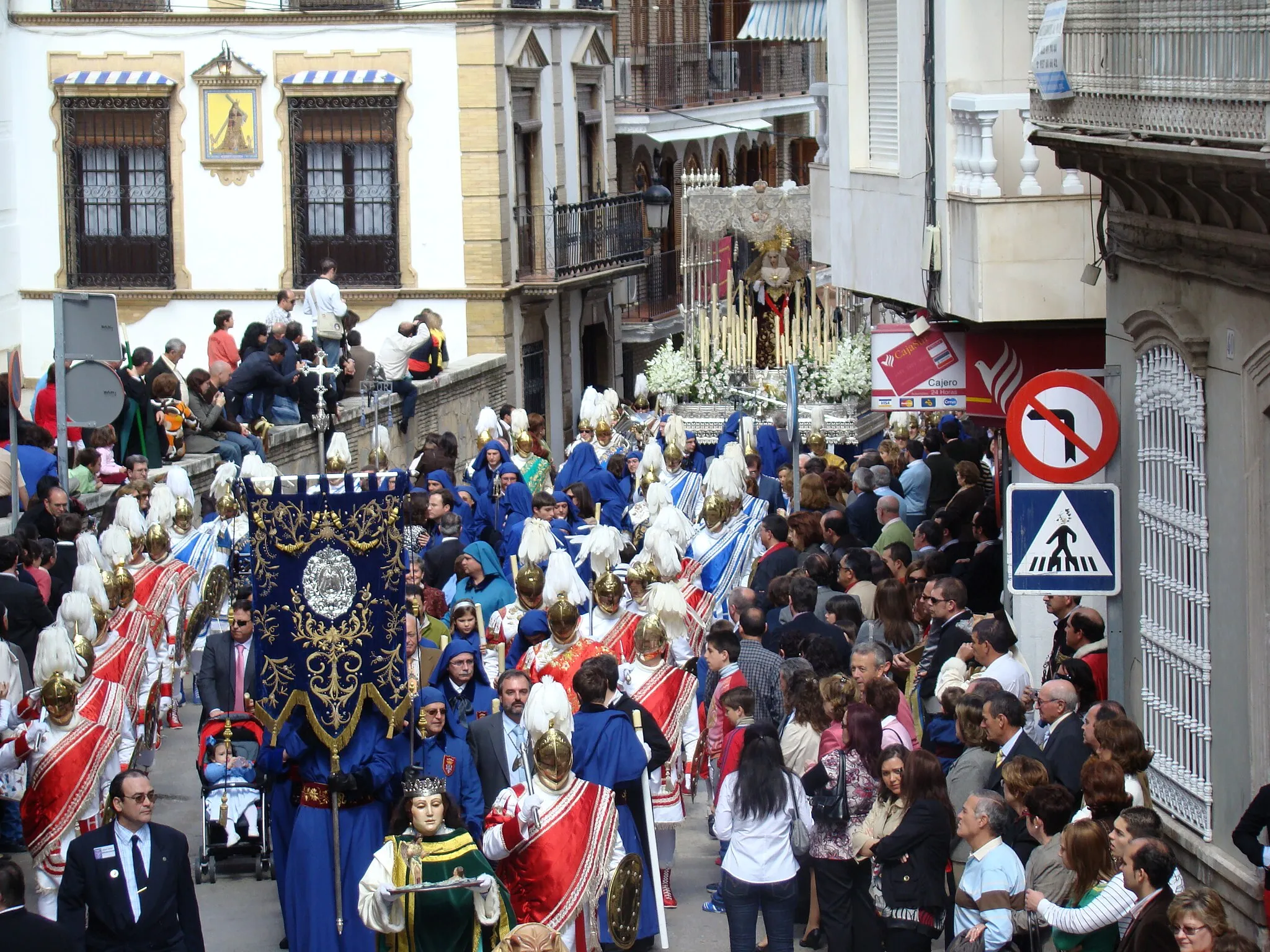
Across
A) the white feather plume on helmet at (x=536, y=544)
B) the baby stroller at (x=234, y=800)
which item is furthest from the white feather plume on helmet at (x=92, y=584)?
the white feather plume on helmet at (x=536, y=544)

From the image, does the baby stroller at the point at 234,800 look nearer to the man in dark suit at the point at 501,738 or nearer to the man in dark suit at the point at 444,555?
the man in dark suit at the point at 501,738

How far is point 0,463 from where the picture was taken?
630 inches

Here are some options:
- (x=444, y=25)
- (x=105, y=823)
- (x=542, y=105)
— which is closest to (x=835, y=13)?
(x=105, y=823)

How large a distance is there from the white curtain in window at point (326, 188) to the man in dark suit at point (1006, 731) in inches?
862

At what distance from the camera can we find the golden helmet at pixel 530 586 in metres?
12.6

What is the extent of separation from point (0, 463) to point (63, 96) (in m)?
15.4

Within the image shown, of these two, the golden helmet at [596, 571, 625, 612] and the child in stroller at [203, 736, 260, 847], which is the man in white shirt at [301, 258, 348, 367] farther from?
the child in stroller at [203, 736, 260, 847]

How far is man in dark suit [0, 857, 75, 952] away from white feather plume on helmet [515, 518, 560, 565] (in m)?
6.05

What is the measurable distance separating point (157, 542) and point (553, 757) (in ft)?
21.7

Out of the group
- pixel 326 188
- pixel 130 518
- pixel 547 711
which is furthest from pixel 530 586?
pixel 326 188

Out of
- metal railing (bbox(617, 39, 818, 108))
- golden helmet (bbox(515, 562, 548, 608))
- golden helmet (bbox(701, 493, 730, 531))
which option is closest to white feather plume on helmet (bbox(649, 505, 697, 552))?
golden helmet (bbox(701, 493, 730, 531))

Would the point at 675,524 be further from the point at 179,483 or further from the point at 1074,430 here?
the point at 1074,430

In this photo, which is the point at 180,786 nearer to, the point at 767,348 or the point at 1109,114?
the point at 1109,114

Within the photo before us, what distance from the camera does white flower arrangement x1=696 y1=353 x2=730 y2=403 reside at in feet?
74.8
